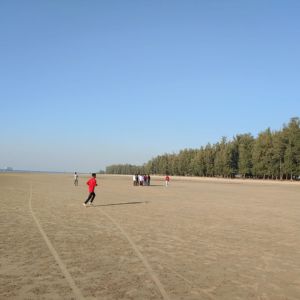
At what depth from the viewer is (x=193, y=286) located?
736cm

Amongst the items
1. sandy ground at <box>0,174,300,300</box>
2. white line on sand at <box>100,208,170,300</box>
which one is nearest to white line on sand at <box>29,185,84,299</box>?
sandy ground at <box>0,174,300,300</box>

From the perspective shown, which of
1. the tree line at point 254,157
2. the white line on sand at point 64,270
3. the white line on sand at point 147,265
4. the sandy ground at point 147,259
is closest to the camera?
the white line on sand at point 64,270

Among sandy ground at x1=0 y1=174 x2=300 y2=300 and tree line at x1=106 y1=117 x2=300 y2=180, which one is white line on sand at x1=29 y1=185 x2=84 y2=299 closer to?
sandy ground at x1=0 y1=174 x2=300 y2=300

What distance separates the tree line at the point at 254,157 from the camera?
92.4 m

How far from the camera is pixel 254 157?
4028 inches

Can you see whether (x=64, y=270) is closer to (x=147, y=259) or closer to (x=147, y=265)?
(x=147, y=265)

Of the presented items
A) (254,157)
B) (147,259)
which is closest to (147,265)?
(147,259)

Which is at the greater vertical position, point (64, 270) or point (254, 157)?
point (254, 157)

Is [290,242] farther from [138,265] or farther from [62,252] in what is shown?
[62,252]

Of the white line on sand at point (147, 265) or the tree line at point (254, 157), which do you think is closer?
the white line on sand at point (147, 265)

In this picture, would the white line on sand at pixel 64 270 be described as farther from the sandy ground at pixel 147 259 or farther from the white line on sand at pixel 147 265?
the white line on sand at pixel 147 265

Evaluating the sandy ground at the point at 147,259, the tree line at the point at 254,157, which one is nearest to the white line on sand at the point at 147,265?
the sandy ground at the point at 147,259

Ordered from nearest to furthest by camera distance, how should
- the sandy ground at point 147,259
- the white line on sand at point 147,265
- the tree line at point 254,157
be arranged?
the white line on sand at point 147,265 < the sandy ground at point 147,259 < the tree line at point 254,157

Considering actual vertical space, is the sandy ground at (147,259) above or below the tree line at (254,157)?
below
